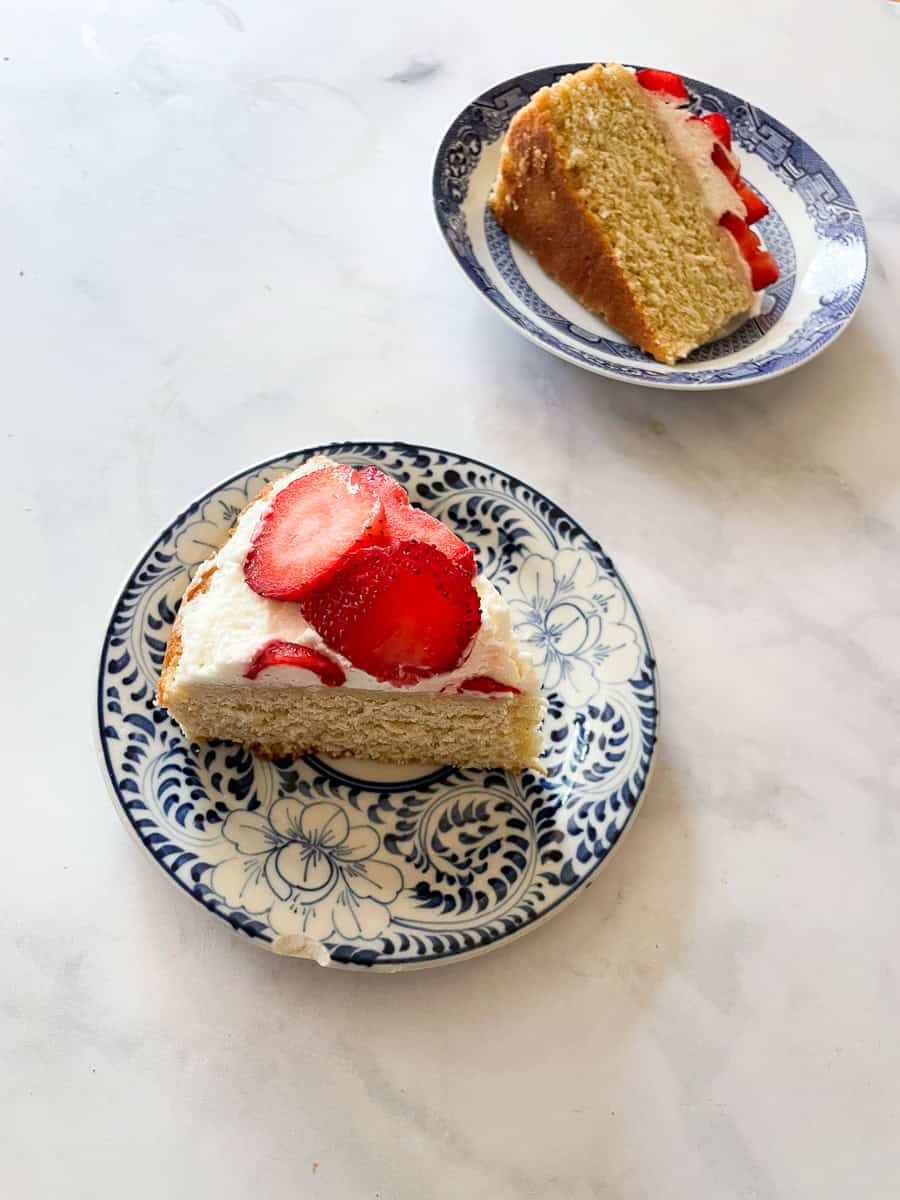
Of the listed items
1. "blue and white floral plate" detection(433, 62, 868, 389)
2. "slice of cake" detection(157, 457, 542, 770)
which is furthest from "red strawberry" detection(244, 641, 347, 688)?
"blue and white floral plate" detection(433, 62, 868, 389)

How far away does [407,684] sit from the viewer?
1.12 meters

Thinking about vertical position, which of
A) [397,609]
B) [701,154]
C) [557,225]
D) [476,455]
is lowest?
[476,455]

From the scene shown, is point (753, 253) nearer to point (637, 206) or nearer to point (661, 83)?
point (637, 206)

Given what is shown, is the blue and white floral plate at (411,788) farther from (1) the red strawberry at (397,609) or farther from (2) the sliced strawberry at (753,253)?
(2) the sliced strawberry at (753,253)

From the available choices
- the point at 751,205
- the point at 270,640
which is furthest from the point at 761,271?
the point at 270,640

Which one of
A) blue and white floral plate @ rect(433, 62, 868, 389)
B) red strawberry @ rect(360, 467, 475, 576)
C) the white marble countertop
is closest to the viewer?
the white marble countertop

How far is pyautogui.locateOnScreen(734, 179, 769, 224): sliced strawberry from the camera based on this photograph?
1756 mm

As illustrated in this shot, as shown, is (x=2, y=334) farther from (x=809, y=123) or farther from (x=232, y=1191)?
(x=809, y=123)

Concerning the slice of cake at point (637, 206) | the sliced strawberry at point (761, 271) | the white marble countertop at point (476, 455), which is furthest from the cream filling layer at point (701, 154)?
the white marble countertop at point (476, 455)

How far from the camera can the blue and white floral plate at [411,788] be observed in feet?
3.52

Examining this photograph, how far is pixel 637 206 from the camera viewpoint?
1.70m

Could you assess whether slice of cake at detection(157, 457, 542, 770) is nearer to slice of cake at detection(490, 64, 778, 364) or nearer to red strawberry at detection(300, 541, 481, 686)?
red strawberry at detection(300, 541, 481, 686)

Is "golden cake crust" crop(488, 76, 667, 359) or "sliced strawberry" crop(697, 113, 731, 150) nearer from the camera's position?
"golden cake crust" crop(488, 76, 667, 359)

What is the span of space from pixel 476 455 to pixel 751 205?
70 cm
